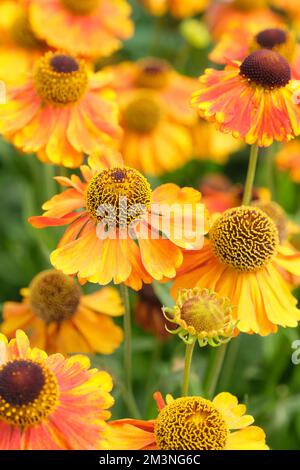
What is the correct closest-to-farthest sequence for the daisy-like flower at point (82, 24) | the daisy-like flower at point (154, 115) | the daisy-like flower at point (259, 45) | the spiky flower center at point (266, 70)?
1. the spiky flower center at point (266, 70)
2. the daisy-like flower at point (259, 45)
3. the daisy-like flower at point (82, 24)
4. the daisy-like flower at point (154, 115)

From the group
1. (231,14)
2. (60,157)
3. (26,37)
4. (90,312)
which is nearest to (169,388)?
(90,312)

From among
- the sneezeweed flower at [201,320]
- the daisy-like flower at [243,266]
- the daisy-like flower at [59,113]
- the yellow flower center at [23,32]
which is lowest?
the sneezeweed flower at [201,320]

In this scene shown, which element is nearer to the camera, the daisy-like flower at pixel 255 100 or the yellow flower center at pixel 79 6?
the daisy-like flower at pixel 255 100

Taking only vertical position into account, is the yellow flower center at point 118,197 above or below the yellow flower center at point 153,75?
below

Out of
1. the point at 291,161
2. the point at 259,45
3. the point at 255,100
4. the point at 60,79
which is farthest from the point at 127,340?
the point at 291,161

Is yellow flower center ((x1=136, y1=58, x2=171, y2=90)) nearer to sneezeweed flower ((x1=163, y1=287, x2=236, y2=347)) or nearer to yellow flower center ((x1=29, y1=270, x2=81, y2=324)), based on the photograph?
yellow flower center ((x1=29, y1=270, x2=81, y2=324))

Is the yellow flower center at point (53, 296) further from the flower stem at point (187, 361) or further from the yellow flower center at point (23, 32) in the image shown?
the yellow flower center at point (23, 32)

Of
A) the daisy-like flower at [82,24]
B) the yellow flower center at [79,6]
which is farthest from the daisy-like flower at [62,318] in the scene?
the yellow flower center at [79,6]
